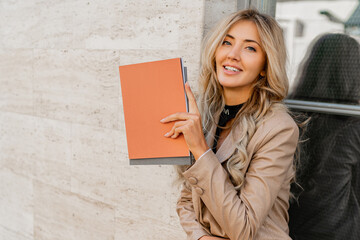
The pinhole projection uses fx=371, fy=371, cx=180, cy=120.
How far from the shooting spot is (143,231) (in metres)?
3.13

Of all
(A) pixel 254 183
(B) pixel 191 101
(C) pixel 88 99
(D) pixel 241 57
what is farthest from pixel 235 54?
(C) pixel 88 99

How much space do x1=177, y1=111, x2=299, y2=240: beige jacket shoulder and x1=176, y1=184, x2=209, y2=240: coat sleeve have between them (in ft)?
0.45

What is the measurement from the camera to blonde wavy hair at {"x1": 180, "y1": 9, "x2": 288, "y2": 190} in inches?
70.9

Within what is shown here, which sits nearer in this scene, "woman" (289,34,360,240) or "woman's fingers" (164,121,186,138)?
"woman's fingers" (164,121,186,138)

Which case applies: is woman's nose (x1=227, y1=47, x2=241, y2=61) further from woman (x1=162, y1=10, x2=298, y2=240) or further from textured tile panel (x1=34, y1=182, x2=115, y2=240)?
textured tile panel (x1=34, y1=182, x2=115, y2=240)

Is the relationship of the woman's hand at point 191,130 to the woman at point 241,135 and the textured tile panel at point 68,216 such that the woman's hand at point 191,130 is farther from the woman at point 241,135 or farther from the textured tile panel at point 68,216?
the textured tile panel at point 68,216

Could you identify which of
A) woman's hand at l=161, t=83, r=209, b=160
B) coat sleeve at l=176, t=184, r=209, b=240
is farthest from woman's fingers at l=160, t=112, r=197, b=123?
coat sleeve at l=176, t=184, r=209, b=240

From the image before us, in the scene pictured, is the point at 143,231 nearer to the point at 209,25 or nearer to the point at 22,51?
the point at 209,25

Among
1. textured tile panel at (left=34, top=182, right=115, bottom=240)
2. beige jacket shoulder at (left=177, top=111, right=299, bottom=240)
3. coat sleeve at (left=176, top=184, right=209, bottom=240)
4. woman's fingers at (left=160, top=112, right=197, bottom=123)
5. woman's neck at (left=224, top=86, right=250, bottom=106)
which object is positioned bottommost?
textured tile panel at (left=34, top=182, right=115, bottom=240)

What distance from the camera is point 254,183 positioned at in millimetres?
1681

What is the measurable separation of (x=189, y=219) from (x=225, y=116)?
1.98ft

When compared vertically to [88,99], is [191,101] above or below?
above

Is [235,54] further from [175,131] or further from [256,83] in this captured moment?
[175,131]

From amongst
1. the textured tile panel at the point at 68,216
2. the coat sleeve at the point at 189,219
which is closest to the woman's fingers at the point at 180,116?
the coat sleeve at the point at 189,219
